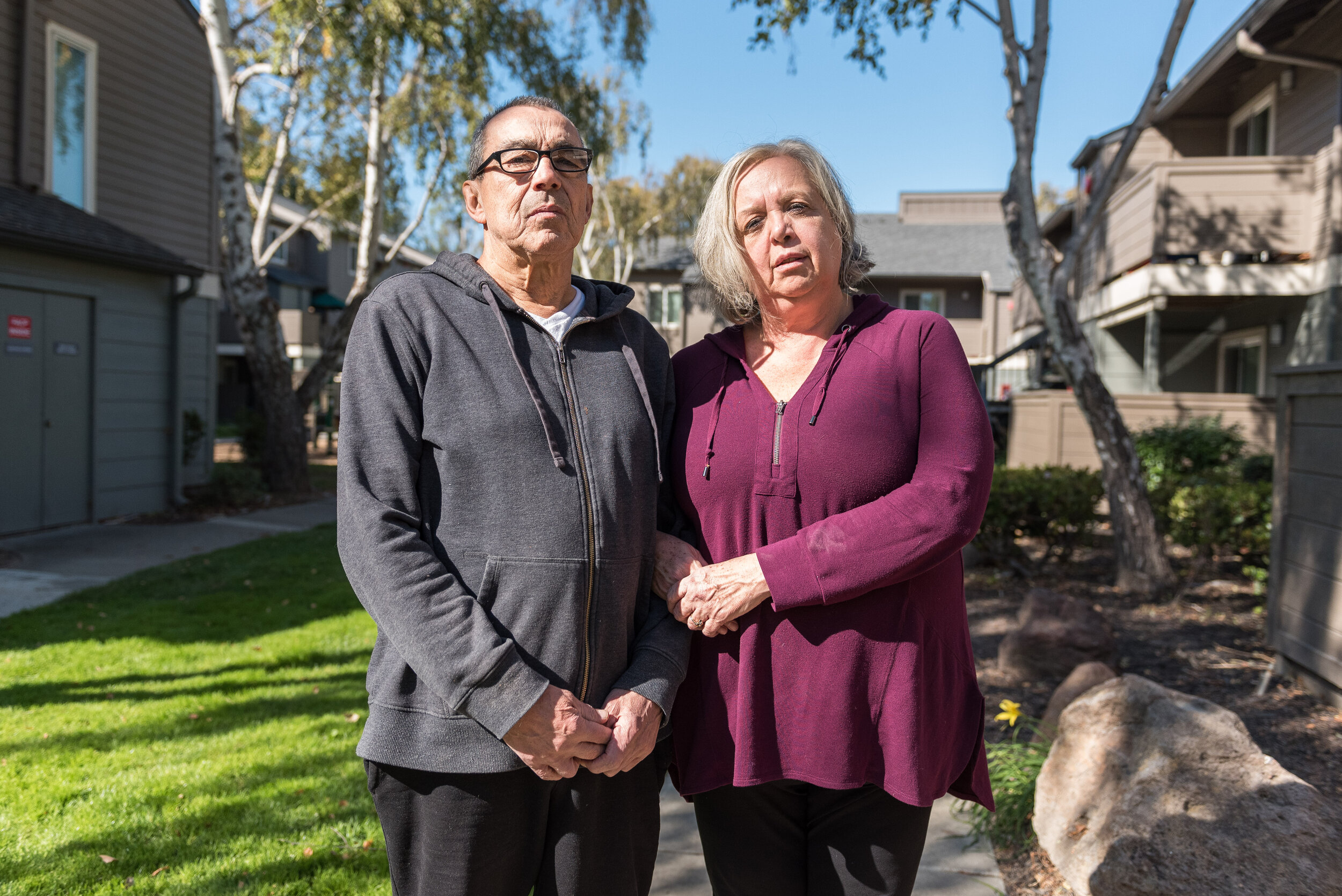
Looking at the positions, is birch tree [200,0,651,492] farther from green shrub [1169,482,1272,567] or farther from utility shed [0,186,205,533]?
green shrub [1169,482,1272,567]

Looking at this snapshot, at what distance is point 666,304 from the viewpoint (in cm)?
3256

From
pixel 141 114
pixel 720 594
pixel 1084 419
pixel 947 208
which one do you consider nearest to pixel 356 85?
pixel 141 114

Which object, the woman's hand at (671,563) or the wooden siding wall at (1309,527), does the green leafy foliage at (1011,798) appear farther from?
the woman's hand at (671,563)

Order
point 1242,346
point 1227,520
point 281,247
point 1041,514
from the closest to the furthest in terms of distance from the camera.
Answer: point 1227,520 < point 1041,514 < point 1242,346 < point 281,247

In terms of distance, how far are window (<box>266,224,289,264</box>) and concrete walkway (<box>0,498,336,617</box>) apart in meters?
22.8

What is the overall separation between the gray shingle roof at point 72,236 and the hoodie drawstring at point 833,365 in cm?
924

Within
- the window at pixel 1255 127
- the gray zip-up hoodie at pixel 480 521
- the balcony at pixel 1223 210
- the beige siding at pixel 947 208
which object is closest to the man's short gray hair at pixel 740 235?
the gray zip-up hoodie at pixel 480 521

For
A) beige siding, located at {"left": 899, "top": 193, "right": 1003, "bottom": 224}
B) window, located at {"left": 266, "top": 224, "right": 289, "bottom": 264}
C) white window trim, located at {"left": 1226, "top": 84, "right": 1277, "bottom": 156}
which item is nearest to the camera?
white window trim, located at {"left": 1226, "top": 84, "right": 1277, "bottom": 156}

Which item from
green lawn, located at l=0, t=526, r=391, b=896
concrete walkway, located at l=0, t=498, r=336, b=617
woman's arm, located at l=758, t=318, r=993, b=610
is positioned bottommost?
green lawn, located at l=0, t=526, r=391, b=896

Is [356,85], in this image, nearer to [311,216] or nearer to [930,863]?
[311,216]

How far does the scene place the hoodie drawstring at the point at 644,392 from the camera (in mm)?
1949

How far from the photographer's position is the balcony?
456 inches

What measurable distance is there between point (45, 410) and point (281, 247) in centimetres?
2401

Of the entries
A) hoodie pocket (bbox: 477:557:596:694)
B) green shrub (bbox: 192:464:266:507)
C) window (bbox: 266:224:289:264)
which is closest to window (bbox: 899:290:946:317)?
window (bbox: 266:224:289:264)
